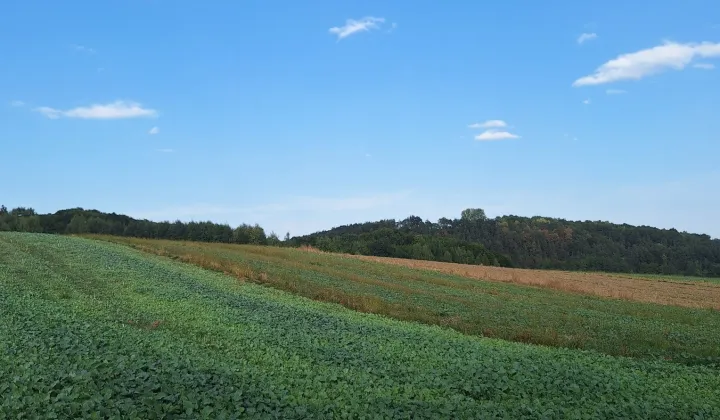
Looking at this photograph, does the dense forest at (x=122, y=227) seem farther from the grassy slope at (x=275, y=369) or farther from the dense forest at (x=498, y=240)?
the grassy slope at (x=275, y=369)

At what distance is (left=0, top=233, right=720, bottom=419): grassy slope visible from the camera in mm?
9312

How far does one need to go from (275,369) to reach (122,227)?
365ft

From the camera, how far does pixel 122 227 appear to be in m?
114

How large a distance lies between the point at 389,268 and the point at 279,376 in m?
44.6

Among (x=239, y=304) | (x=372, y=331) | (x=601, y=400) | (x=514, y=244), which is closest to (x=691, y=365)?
(x=601, y=400)

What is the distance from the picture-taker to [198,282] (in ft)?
99.2

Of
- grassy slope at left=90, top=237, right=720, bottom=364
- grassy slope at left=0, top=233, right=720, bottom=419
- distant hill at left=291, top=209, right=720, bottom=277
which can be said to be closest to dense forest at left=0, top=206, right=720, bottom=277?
distant hill at left=291, top=209, right=720, bottom=277

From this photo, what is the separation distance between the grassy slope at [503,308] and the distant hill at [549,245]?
59.7 meters

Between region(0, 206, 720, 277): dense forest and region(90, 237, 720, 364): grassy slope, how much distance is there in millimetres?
47279

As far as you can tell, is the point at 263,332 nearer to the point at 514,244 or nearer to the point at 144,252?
the point at 144,252

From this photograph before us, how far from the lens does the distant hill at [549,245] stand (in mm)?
123562

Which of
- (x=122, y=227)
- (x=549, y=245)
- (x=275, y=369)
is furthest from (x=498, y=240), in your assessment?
(x=275, y=369)

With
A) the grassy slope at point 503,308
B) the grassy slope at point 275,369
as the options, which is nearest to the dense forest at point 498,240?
the grassy slope at point 503,308

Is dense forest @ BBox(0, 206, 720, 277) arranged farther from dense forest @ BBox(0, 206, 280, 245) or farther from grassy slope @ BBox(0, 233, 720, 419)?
grassy slope @ BBox(0, 233, 720, 419)
